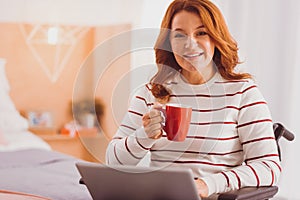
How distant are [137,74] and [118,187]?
1.14 ft

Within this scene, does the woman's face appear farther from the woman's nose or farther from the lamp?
the lamp

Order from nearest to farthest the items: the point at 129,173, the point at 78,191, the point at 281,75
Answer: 1. the point at 129,173
2. the point at 78,191
3. the point at 281,75

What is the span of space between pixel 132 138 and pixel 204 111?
255 millimetres

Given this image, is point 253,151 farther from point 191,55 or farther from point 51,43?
point 51,43

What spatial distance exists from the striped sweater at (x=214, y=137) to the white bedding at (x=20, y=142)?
5.07ft

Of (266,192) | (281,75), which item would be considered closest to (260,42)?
(281,75)

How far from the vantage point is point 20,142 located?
3.53 meters

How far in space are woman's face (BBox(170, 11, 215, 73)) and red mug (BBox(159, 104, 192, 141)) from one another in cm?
16

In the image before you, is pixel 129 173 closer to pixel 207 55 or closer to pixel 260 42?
pixel 207 55

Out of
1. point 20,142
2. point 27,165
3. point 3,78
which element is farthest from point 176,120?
point 3,78

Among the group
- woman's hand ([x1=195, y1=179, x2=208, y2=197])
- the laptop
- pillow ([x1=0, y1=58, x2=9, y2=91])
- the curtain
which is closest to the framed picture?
pillow ([x1=0, y1=58, x2=9, y2=91])

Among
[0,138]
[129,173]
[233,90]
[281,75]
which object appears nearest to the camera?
[129,173]

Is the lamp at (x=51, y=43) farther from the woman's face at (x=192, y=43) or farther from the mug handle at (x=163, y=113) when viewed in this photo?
the mug handle at (x=163, y=113)

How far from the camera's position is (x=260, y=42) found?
3.17 metres
